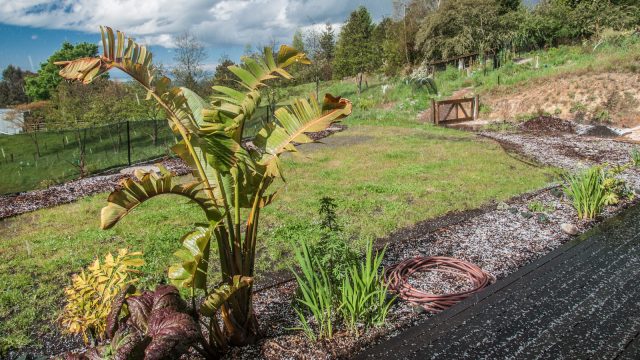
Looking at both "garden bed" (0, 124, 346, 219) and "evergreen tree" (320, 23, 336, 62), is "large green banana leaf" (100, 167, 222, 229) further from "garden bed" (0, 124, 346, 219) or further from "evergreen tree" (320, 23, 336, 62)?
"evergreen tree" (320, 23, 336, 62)

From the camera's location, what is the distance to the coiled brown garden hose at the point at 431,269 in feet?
10.7

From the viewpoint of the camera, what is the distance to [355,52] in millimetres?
23906

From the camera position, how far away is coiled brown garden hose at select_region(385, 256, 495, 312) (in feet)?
10.7

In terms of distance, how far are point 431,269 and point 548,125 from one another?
448 inches

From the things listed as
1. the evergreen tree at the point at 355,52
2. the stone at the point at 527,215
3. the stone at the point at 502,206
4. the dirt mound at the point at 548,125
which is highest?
the evergreen tree at the point at 355,52

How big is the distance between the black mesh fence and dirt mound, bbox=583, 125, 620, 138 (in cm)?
1172

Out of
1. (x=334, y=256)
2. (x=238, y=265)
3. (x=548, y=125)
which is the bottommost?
(x=548, y=125)

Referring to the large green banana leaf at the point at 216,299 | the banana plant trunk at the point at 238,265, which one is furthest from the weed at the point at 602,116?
the large green banana leaf at the point at 216,299

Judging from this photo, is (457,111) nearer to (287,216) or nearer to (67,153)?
(287,216)

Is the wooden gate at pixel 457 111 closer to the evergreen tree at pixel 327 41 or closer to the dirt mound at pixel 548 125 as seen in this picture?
the dirt mound at pixel 548 125

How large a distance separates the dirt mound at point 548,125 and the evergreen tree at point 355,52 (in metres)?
10.5

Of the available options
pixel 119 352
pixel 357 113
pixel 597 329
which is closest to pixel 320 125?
pixel 119 352

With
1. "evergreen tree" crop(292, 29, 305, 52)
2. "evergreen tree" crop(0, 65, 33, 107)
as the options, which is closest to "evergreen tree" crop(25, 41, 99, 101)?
"evergreen tree" crop(0, 65, 33, 107)

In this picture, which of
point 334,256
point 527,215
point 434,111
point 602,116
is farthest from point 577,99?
point 334,256
